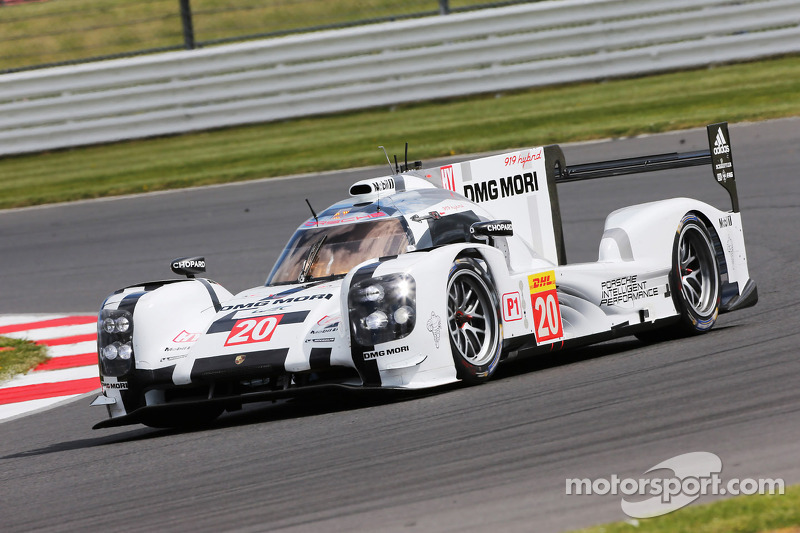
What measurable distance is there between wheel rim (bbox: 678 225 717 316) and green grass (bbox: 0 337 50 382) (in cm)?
533

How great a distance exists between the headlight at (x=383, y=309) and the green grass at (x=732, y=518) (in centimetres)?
271

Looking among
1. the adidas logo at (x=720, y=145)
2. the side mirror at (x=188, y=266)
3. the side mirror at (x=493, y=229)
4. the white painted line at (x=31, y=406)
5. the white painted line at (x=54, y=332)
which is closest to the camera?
the side mirror at (x=493, y=229)

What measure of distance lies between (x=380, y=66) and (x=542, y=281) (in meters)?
11.8

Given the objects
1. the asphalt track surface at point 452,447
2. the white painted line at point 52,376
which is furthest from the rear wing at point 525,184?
the white painted line at point 52,376

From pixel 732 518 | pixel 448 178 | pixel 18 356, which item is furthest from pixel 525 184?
pixel 732 518

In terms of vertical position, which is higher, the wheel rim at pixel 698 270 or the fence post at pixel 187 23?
the fence post at pixel 187 23

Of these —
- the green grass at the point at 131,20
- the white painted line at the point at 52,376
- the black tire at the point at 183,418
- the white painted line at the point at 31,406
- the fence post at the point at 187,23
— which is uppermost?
the green grass at the point at 131,20

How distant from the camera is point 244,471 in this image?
5.77 m

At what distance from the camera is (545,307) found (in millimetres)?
7859

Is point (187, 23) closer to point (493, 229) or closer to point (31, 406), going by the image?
point (31, 406)

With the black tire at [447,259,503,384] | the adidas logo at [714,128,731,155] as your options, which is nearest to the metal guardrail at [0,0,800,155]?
the adidas logo at [714,128,731,155]

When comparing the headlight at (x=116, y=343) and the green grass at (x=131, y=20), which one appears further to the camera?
the green grass at (x=131, y=20)

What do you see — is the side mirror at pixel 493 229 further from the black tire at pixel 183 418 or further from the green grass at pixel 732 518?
the green grass at pixel 732 518

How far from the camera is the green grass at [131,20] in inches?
811
